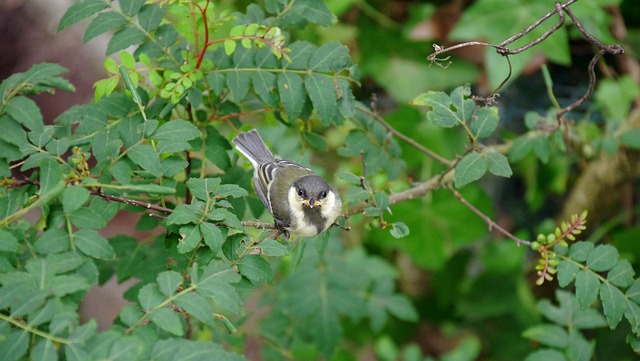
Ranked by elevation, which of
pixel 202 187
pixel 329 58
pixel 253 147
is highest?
pixel 329 58

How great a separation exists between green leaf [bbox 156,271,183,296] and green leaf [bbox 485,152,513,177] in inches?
30.4

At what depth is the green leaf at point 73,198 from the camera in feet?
4.37

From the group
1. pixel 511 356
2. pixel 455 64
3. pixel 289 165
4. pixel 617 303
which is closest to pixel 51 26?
pixel 455 64

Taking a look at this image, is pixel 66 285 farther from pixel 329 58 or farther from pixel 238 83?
pixel 329 58

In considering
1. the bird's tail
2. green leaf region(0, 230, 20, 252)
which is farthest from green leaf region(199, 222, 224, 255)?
the bird's tail

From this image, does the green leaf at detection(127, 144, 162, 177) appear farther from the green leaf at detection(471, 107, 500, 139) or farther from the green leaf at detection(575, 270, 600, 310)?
the green leaf at detection(575, 270, 600, 310)

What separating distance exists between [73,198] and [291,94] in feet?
2.18

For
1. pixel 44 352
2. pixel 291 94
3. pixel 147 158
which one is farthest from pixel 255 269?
pixel 291 94

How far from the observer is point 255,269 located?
57.4 inches

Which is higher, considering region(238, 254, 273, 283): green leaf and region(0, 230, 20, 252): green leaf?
region(0, 230, 20, 252): green leaf

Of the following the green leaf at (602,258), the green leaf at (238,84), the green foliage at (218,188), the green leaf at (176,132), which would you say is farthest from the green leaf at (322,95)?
the green leaf at (602,258)

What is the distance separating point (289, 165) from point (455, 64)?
2.07 m

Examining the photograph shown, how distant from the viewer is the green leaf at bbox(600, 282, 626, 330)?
5.38ft

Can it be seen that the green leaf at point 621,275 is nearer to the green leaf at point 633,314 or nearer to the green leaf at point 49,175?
the green leaf at point 633,314
